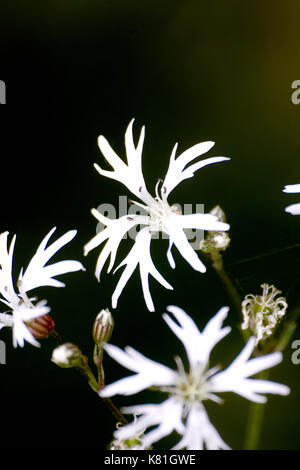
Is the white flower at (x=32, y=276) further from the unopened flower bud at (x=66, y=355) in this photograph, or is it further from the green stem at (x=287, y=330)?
the green stem at (x=287, y=330)

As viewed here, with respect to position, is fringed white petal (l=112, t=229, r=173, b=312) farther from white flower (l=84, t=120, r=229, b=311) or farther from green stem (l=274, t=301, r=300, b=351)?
green stem (l=274, t=301, r=300, b=351)

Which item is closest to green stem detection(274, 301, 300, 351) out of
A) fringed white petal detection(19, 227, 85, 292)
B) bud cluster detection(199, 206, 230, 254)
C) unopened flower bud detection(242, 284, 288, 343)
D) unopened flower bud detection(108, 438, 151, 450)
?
unopened flower bud detection(242, 284, 288, 343)

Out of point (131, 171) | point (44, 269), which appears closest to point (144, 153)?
point (131, 171)

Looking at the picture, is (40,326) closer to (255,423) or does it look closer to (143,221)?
(143,221)

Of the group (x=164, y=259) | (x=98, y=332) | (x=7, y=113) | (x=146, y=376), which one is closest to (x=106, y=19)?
(x=7, y=113)
